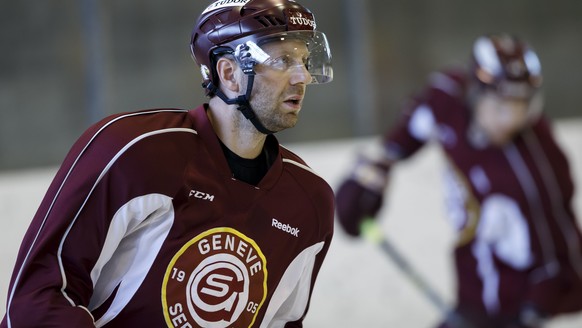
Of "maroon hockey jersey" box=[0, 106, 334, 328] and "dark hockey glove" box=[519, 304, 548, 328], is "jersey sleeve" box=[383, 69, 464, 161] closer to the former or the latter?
"dark hockey glove" box=[519, 304, 548, 328]

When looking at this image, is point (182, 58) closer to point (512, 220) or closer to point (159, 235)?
point (512, 220)

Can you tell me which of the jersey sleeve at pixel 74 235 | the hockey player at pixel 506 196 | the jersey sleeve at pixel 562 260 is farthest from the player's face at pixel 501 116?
the jersey sleeve at pixel 74 235

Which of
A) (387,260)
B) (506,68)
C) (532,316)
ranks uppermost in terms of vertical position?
(506,68)

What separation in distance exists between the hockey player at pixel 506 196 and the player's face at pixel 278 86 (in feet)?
5.59

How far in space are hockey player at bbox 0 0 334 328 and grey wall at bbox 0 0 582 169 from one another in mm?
2404

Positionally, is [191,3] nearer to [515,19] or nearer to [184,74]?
[184,74]

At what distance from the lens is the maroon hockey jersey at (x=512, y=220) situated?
3.63 meters

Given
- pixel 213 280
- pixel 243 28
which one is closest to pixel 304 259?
pixel 213 280

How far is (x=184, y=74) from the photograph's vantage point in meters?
4.76

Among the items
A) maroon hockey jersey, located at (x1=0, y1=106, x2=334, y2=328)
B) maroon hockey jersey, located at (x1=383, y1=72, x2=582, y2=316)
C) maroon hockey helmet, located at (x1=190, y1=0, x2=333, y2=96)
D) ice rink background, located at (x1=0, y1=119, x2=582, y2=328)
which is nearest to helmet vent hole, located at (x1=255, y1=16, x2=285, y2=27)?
maroon hockey helmet, located at (x1=190, y1=0, x2=333, y2=96)

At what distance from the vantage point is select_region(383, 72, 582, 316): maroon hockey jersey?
143 inches

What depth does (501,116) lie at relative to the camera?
3646 mm

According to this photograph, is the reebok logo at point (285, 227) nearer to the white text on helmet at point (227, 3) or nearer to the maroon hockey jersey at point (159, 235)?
the maroon hockey jersey at point (159, 235)

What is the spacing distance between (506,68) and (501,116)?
0.17 meters
